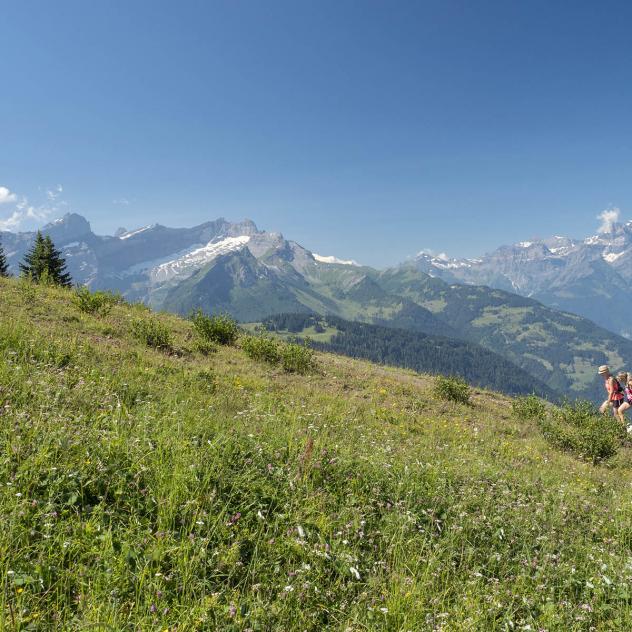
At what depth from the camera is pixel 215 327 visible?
1692cm

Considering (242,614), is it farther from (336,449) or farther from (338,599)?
(336,449)

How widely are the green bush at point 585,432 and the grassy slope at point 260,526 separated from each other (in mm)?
5002

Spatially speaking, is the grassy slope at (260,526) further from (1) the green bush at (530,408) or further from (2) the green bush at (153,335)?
(1) the green bush at (530,408)

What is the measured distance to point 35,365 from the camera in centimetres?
730

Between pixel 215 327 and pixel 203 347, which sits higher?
pixel 215 327

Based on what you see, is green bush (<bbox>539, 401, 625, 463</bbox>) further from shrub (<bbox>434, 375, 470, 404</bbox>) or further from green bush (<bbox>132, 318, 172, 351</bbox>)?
green bush (<bbox>132, 318, 172, 351</bbox>)

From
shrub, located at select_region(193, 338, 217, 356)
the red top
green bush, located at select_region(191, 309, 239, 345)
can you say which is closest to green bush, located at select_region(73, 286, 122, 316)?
green bush, located at select_region(191, 309, 239, 345)

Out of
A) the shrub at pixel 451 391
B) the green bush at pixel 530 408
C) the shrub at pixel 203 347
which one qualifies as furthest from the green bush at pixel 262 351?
the green bush at pixel 530 408

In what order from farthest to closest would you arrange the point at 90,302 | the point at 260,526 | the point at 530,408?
1. the point at 530,408
2. the point at 90,302
3. the point at 260,526

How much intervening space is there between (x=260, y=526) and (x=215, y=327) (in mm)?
13276

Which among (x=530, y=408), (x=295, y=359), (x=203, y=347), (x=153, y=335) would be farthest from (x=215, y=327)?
(x=530, y=408)

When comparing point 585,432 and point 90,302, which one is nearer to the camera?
point 585,432

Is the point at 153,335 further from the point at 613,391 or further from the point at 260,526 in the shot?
the point at 613,391

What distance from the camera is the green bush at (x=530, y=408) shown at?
15.8 metres
